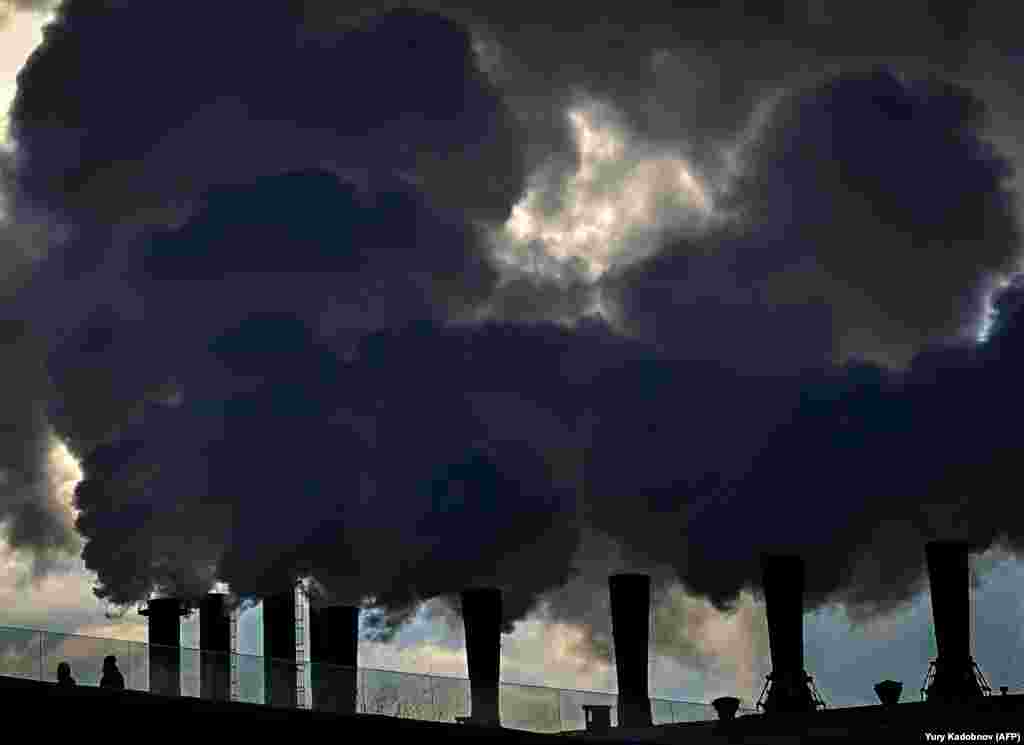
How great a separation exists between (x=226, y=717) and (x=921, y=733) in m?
31.3

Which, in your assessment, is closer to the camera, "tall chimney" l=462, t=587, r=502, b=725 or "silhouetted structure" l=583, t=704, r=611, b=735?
"silhouetted structure" l=583, t=704, r=611, b=735

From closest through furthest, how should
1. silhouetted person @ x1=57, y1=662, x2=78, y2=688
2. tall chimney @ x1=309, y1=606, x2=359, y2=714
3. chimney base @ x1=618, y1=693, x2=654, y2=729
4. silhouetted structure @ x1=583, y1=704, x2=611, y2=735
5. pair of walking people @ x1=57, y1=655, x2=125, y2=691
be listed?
silhouetted person @ x1=57, y1=662, x2=78, y2=688
pair of walking people @ x1=57, y1=655, x2=125, y2=691
silhouetted structure @ x1=583, y1=704, x2=611, y2=735
chimney base @ x1=618, y1=693, x2=654, y2=729
tall chimney @ x1=309, y1=606, x2=359, y2=714

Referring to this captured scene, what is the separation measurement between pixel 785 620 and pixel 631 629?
17.8ft

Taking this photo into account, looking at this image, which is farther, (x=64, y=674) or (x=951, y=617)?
(x=951, y=617)

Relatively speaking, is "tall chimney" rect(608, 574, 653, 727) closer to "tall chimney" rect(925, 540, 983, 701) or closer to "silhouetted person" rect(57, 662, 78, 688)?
"tall chimney" rect(925, 540, 983, 701)

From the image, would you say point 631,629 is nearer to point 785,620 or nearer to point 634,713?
point 785,620

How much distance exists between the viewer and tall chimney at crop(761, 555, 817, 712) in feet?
213

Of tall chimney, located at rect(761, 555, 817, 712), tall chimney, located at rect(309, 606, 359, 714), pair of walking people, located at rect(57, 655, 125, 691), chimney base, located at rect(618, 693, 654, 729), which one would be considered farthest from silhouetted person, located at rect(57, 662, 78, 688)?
tall chimney, located at rect(761, 555, 817, 712)

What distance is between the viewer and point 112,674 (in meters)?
33.4

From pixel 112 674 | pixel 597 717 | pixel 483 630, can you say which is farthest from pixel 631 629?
pixel 112 674

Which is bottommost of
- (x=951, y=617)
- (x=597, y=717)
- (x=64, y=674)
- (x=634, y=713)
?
(x=64, y=674)

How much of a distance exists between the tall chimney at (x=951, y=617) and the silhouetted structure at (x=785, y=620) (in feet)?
14.7

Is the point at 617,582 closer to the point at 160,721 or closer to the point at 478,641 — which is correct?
the point at 478,641

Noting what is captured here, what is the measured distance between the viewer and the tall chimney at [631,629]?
65200mm
